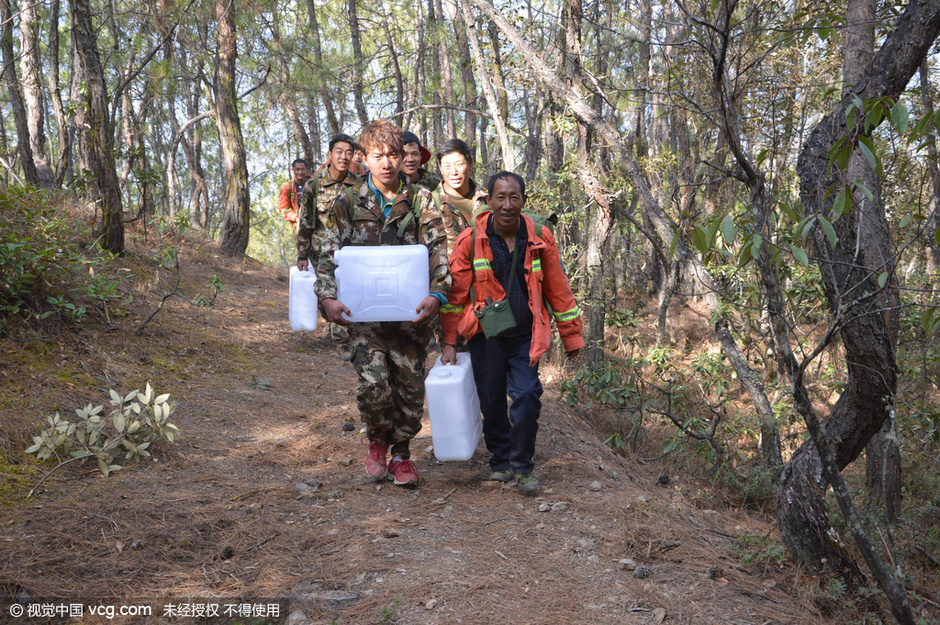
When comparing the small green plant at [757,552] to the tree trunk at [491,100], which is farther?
the tree trunk at [491,100]

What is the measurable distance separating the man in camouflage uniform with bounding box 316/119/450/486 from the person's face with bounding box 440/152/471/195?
115 cm

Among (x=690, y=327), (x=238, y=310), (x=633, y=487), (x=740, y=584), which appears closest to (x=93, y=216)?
(x=238, y=310)

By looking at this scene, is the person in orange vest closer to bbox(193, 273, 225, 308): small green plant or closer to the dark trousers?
bbox(193, 273, 225, 308): small green plant

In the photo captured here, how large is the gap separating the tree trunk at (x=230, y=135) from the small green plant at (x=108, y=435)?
9028 millimetres

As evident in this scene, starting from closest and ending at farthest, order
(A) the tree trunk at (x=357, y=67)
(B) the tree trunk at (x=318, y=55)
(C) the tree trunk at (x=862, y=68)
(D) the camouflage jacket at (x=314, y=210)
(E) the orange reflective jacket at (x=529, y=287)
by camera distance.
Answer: (C) the tree trunk at (x=862, y=68) < (E) the orange reflective jacket at (x=529, y=287) < (D) the camouflage jacket at (x=314, y=210) < (B) the tree trunk at (x=318, y=55) < (A) the tree trunk at (x=357, y=67)

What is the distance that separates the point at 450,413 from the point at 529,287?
36.6 inches

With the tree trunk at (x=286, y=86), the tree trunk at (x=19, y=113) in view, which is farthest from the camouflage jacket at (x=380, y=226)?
the tree trunk at (x=286, y=86)

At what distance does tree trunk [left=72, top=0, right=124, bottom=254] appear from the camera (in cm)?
714

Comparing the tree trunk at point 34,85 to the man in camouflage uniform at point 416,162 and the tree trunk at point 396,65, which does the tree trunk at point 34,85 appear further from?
the man in camouflage uniform at point 416,162

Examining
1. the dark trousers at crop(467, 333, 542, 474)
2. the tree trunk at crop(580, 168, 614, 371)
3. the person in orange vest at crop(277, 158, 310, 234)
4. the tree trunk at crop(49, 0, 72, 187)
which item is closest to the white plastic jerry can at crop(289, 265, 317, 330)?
the person in orange vest at crop(277, 158, 310, 234)

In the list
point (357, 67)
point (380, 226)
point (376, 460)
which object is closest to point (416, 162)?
point (380, 226)

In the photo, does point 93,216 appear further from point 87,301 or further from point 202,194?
point 202,194

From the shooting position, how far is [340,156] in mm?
5984

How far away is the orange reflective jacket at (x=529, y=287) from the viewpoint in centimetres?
387
